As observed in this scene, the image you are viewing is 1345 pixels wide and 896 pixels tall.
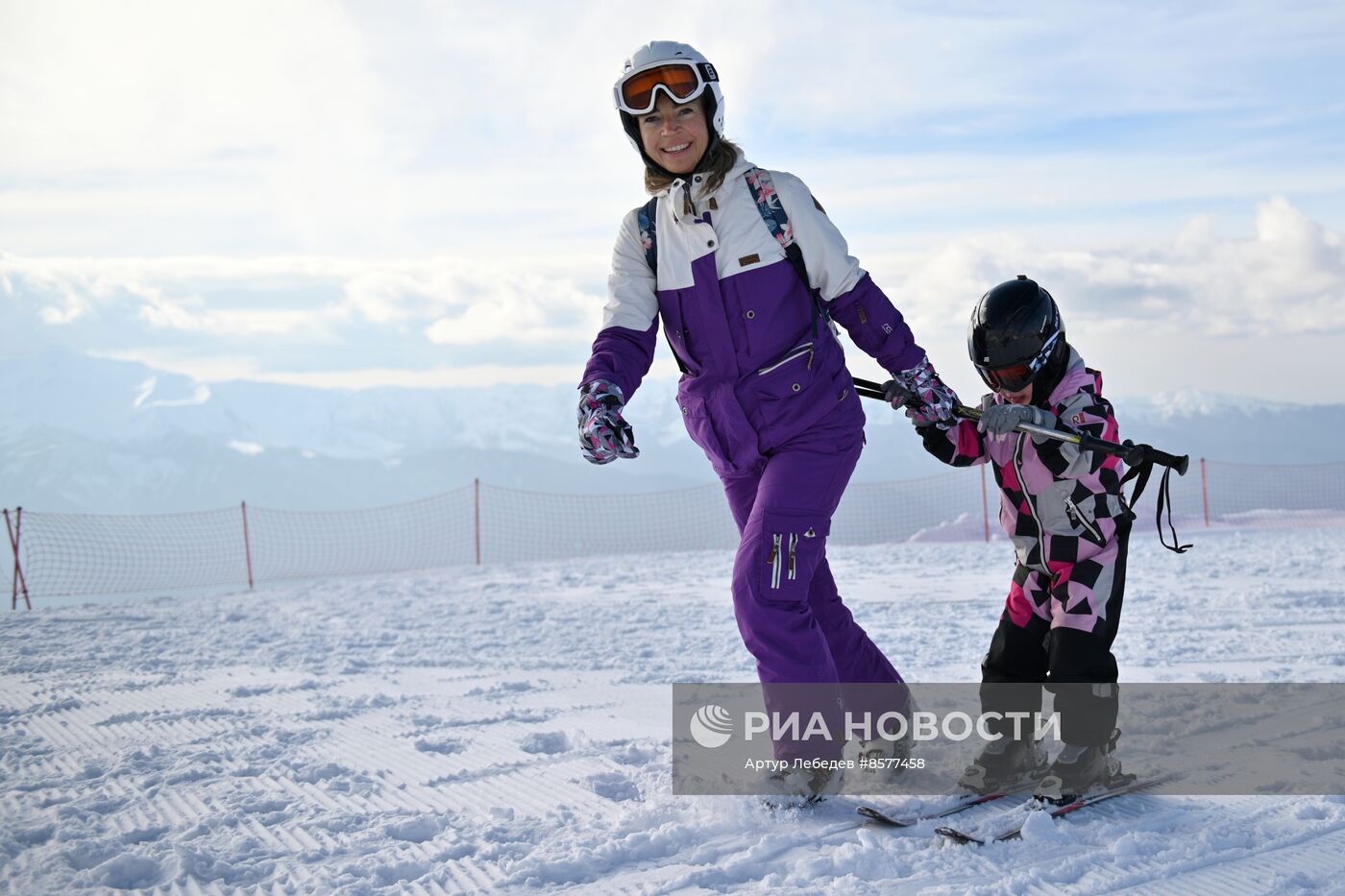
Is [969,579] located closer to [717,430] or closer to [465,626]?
[465,626]

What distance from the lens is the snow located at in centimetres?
260

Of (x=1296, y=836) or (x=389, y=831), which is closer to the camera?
(x=1296, y=836)

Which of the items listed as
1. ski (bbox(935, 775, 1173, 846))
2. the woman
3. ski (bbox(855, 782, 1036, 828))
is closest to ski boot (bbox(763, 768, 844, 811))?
the woman

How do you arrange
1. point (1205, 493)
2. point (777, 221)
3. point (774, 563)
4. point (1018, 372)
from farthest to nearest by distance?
point (1205, 493), point (1018, 372), point (777, 221), point (774, 563)

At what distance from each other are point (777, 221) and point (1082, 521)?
1.24 meters

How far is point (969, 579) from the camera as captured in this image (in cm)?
893

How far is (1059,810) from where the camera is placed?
2.89 meters

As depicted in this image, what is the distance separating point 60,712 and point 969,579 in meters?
6.70

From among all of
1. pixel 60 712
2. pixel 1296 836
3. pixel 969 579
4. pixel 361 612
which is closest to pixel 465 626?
pixel 361 612

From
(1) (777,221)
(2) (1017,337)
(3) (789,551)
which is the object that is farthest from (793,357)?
(2) (1017,337)

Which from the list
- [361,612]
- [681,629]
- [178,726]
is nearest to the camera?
[178,726]

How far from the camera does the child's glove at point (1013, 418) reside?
9.91ft

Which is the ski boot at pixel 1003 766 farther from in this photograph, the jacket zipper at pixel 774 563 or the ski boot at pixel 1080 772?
the jacket zipper at pixel 774 563

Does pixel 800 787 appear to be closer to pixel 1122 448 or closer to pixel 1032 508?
pixel 1032 508
